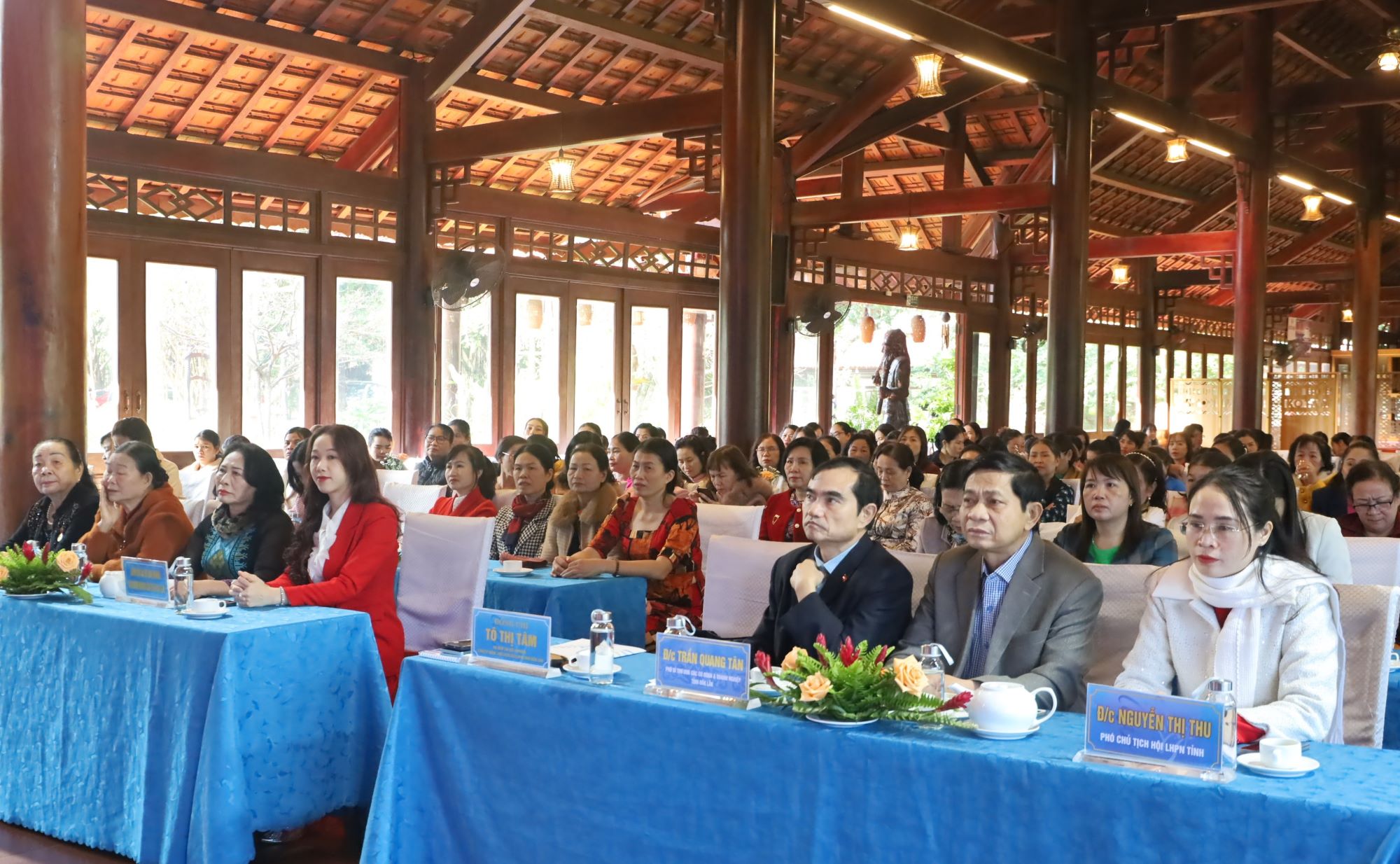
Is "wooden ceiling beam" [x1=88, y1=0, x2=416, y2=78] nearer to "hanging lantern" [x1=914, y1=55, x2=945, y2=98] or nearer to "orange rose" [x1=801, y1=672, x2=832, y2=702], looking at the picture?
"hanging lantern" [x1=914, y1=55, x2=945, y2=98]

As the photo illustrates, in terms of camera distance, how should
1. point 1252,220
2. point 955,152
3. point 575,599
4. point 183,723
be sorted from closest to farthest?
point 183,723
point 575,599
point 1252,220
point 955,152

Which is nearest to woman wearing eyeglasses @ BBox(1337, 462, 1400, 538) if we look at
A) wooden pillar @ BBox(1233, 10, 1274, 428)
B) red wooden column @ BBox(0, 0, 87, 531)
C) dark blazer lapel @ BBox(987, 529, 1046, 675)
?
dark blazer lapel @ BBox(987, 529, 1046, 675)

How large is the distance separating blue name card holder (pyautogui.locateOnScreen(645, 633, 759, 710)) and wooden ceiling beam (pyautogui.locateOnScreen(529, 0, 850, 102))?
24.4 ft

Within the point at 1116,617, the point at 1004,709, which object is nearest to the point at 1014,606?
the point at 1116,617

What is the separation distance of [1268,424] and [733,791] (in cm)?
1860

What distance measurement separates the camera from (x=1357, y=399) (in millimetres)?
15992

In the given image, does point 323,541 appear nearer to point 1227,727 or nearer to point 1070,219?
point 1227,727

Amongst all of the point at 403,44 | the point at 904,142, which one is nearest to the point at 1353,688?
the point at 403,44

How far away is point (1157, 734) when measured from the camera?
1983 mm

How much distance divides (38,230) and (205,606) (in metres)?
2.38

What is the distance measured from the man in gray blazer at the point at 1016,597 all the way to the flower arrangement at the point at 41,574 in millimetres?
2352

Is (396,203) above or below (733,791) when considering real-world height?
above

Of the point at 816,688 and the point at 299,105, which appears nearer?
the point at 816,688

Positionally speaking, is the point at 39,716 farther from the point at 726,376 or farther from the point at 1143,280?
the point at 1143,280
